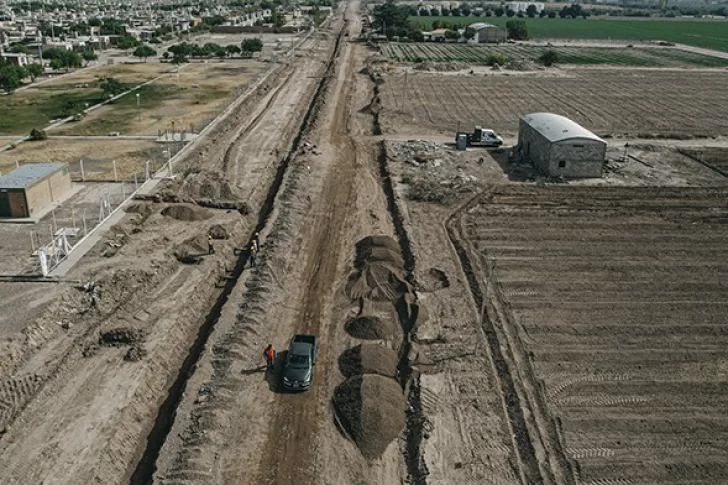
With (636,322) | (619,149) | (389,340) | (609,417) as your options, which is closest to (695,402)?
(609,417)

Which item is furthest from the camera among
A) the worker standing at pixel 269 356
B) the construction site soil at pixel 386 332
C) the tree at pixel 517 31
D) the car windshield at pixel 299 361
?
the tree at pixel 517 31

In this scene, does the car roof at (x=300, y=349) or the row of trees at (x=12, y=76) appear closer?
the car roof at (x=300, y=349)

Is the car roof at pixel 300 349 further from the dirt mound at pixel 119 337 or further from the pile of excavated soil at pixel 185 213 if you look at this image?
the pile of excavated soil at pixel 185 213

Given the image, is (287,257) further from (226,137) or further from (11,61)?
(11,61)

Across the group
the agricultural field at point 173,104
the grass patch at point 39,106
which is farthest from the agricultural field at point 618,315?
the grass patch at point 39,106

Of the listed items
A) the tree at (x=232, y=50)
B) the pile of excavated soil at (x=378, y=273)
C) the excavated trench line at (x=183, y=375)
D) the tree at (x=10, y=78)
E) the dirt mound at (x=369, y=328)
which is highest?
the tree at (x=232, y=50)

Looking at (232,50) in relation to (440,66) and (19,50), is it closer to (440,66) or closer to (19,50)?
(19,50)
